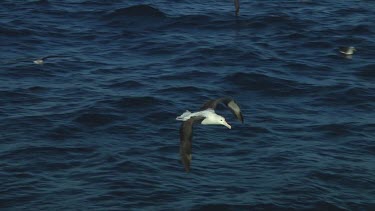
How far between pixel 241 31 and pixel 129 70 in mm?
7325

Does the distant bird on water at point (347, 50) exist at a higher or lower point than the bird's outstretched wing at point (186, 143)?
lower

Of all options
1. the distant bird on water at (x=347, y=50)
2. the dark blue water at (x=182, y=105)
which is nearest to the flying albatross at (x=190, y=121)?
the dark blue water at (x=182, y=105)

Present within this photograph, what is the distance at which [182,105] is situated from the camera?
2738 cm

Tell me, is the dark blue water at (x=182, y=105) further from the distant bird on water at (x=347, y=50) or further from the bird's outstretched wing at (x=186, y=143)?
Result: the bird's outstretched wing at (x=186, y=143)

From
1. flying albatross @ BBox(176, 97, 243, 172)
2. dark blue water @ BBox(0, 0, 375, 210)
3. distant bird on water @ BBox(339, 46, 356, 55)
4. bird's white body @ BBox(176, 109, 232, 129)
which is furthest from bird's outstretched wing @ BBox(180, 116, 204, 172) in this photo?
distant bird on water @ BBox(339, 46, 356, 55)

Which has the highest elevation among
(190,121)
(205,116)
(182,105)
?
(190,121)

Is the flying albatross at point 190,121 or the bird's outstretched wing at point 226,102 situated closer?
the flying albatross at point 190,121

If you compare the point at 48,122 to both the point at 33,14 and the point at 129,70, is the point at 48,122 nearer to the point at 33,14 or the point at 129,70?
the point at 129,70

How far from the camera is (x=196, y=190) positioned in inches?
856

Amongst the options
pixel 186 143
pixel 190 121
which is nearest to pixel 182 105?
pixel 190 121

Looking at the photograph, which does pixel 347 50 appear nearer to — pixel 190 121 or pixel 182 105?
pixel 182 105

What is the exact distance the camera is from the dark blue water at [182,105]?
21.8 metres

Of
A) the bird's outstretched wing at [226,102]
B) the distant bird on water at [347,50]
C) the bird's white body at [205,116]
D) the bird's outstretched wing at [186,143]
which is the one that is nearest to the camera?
the bird's outstretched wing at [186,143]

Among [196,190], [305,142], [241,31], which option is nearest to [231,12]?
[241,31]
